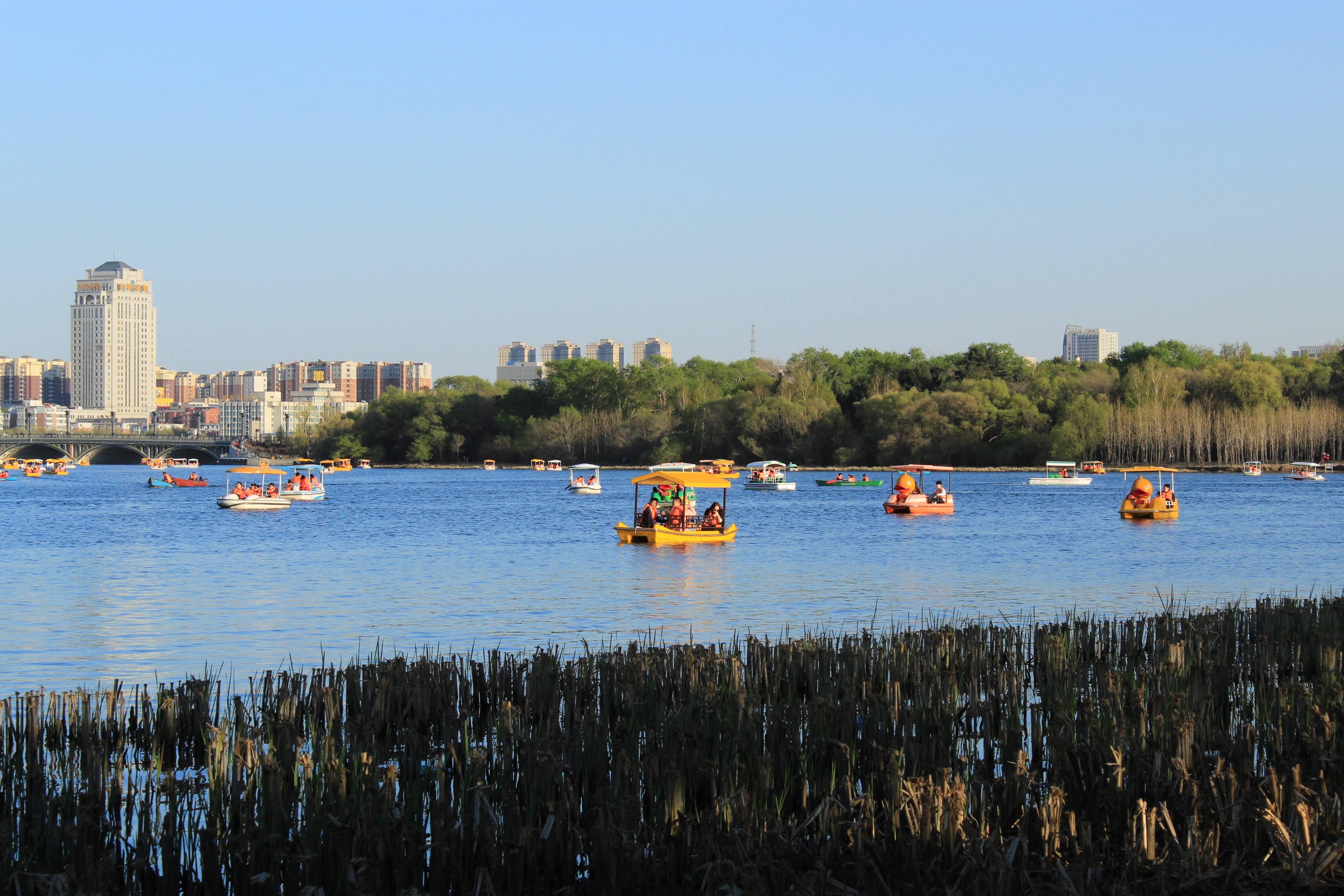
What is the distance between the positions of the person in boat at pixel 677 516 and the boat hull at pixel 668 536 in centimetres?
24

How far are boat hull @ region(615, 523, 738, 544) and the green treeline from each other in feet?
314

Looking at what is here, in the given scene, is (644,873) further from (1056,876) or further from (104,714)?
(104,714)

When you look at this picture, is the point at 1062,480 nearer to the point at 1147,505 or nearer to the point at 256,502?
the point at 1147,505

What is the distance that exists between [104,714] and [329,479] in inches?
4692

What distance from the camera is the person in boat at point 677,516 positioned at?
3988cm

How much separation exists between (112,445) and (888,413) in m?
112

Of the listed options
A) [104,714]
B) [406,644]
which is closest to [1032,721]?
[104,714]

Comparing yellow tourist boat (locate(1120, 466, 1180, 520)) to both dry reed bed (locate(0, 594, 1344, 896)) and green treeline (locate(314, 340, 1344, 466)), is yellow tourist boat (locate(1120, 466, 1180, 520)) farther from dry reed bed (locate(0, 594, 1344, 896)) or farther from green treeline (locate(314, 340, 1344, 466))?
green treeline (locate(314, 340, 1344, 466))

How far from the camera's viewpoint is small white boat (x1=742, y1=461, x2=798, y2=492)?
326 feet

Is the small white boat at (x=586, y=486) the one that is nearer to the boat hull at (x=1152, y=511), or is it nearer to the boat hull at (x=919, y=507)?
the boat hull at (x=919, y=507)

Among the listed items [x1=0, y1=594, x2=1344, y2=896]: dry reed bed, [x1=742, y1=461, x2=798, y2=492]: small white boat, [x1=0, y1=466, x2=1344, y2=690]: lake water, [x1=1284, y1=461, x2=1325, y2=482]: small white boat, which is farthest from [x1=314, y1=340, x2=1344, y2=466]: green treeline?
[x1=0, y1=594, x2=1344, y2=896]: dry reed bed

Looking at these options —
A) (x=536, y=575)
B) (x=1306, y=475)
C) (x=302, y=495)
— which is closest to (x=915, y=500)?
(x=536, y=575)

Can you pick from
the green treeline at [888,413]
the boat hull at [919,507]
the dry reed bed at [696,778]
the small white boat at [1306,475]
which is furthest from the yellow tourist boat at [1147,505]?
the green treeline at [888,413]

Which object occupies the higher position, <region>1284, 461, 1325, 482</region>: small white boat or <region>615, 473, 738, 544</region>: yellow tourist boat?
<region>615, 473, 738, 544</region>: yellow tourist boat
